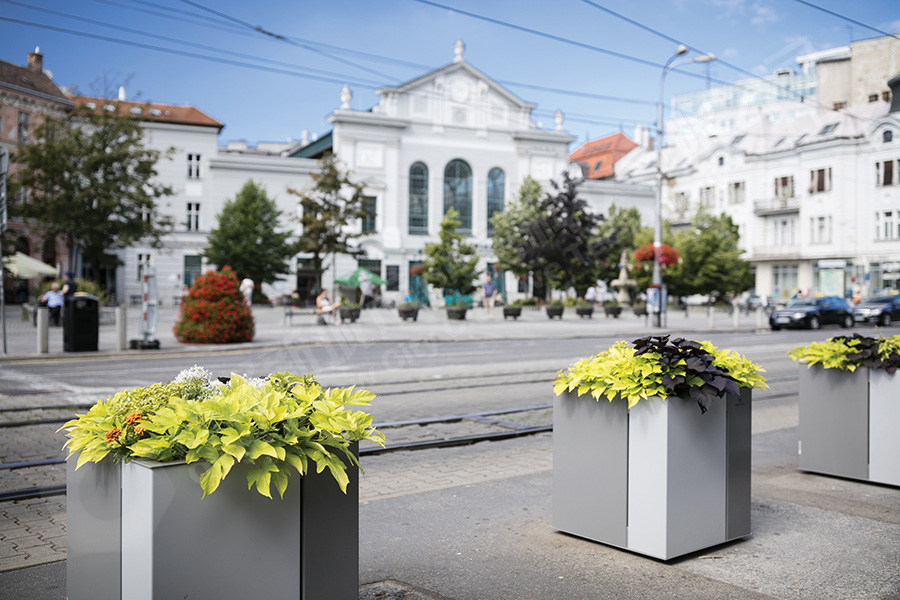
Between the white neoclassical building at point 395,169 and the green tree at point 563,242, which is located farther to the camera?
the white neoclassical building at point 395,169

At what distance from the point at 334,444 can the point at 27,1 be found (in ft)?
60.1

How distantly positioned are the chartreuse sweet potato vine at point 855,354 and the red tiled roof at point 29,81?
4741cm

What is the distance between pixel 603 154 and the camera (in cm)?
8631

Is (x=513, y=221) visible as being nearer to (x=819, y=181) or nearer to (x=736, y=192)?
(x=736, y=192)

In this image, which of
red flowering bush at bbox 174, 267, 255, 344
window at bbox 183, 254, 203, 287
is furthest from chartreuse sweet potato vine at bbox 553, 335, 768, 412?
Answer: window at bbox 183, 254, 203, 287

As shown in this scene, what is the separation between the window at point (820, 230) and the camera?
189 feet

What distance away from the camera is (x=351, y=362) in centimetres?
1677

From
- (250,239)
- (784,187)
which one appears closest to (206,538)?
(250,239)

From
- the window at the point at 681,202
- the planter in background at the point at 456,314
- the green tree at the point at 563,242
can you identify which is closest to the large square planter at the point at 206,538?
the planter in background at the point at 456,314

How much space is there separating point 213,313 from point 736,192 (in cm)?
5390

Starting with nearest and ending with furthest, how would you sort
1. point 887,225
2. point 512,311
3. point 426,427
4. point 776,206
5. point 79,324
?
point 426,427, point 79,324, point 512,311, point 887,225, point 776,206

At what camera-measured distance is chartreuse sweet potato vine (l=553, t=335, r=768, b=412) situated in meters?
4.21

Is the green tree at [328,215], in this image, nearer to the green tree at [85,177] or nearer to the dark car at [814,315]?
the green tree at [85,177]

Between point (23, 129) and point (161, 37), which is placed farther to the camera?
point (23, 129)
